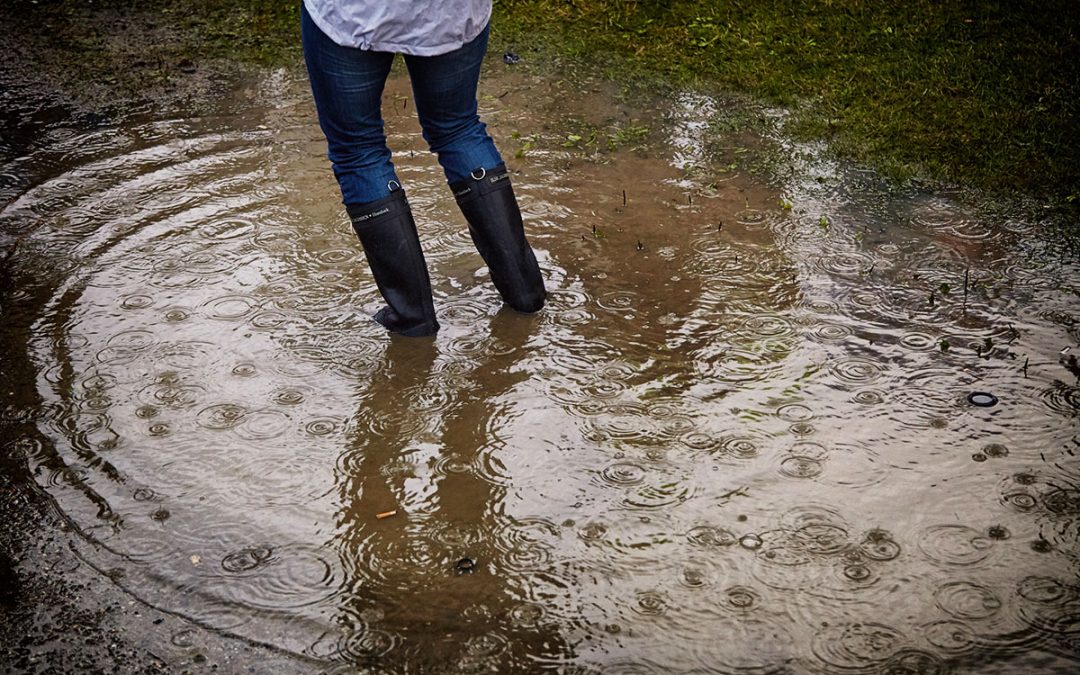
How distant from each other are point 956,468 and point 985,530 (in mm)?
278

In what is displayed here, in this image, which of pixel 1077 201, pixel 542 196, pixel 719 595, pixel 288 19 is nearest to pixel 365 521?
pixel 719 595

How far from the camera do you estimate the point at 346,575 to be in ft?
9.02

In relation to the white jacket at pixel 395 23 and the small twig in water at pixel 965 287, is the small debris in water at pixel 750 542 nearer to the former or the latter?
the small twig in water at pixel 965 287

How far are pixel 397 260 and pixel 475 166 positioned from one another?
44 cm

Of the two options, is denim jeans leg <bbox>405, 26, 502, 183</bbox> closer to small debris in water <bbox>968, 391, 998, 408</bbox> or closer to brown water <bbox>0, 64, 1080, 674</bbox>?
brown water <bbox>0, 64, 1080, 674</bbox>

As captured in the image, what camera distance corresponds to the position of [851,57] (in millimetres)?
6211

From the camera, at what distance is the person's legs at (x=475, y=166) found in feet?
11.5

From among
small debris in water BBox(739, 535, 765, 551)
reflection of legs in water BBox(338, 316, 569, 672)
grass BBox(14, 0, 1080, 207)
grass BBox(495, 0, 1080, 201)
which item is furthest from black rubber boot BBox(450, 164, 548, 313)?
grass BBox(495, 0, 1080, 201)

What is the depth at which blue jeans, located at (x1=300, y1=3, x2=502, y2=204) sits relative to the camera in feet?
10.9

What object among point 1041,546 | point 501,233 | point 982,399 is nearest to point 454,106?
point 501,233

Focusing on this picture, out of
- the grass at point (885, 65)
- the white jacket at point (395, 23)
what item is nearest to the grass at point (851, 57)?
the grass at point (885, 65)

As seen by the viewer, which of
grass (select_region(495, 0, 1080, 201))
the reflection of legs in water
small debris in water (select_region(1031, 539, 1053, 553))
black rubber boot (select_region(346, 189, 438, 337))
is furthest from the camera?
grass (select_region(495, 0, 1080, 201))

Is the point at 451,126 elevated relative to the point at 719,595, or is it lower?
elevated

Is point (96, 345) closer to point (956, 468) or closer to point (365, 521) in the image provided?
point (365, 521)
